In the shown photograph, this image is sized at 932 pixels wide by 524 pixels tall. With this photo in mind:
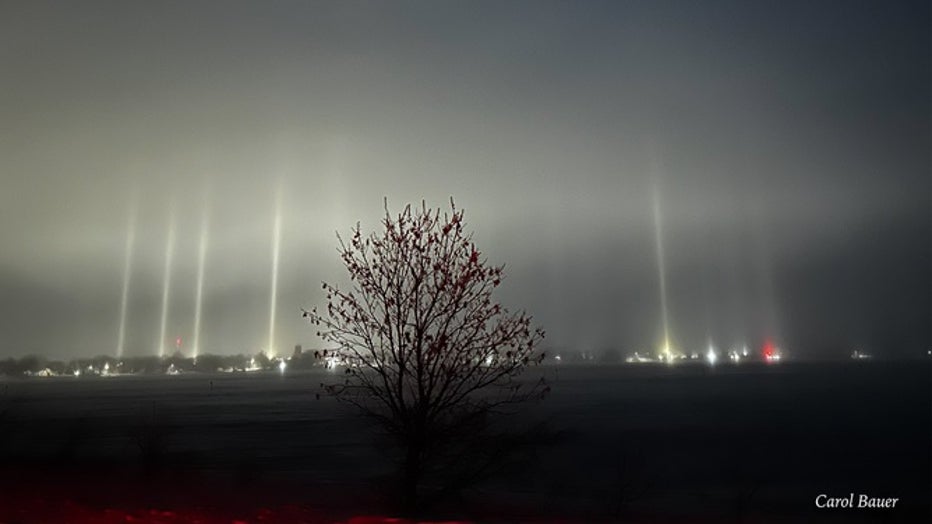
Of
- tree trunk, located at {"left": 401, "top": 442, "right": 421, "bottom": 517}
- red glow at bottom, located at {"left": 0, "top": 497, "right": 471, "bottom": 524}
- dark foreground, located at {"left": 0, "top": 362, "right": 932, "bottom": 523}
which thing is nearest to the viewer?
red glow at bottom, located at {"left": 0, "top": 497, "right": 471, "bottom": 524}

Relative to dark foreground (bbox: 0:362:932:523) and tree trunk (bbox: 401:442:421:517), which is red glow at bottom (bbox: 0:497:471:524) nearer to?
dark foreground (bbox: 0:362:932:523)

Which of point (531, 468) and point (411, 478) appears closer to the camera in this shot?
point (411, 478)

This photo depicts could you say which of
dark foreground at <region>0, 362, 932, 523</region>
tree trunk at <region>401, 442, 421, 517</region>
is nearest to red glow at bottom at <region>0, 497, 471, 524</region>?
dark foreground at <region>0, 362, 932, 523</region>

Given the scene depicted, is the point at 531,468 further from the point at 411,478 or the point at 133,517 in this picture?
the point at 133,517

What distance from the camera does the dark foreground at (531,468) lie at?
30453 mm

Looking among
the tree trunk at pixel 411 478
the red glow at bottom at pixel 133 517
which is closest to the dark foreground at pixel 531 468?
the red glow at bottom at pixel 133 517

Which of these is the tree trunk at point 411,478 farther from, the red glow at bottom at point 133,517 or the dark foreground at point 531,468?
the red glow at bottom at point 133,517

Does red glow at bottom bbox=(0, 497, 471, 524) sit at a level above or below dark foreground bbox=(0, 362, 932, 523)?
above

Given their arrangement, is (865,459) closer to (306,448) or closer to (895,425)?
(895,425)

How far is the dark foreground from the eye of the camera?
99.9ft

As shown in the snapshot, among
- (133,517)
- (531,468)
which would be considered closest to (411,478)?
(133,517)

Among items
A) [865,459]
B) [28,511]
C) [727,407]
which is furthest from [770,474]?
[727,407]

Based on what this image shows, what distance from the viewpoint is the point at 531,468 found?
56.9 metres

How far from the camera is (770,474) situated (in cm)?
6178
